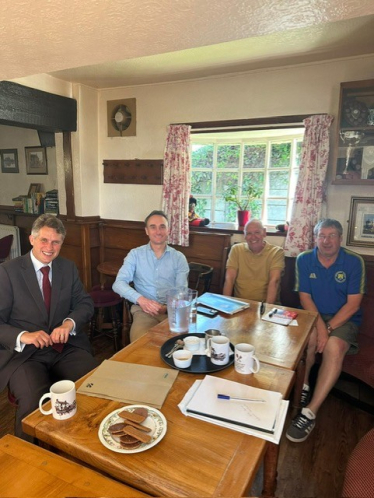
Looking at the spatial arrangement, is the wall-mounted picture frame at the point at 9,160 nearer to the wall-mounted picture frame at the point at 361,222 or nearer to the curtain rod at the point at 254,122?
the curtain rod at the point at 254,122

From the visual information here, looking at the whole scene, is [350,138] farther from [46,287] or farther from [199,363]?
[46,287]

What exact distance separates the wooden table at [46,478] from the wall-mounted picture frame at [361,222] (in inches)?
102

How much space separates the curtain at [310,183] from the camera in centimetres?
270

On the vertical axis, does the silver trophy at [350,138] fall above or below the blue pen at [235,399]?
above

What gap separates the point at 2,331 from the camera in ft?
5.18

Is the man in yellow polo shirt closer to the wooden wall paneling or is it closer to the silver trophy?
the silver trophy

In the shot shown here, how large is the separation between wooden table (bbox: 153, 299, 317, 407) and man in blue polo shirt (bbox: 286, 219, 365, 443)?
0.42 meters

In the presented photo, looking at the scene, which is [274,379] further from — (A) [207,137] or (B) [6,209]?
(B) [6,209]

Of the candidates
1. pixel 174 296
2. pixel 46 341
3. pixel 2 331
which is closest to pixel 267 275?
pixel 174 296

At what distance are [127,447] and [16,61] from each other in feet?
4.51

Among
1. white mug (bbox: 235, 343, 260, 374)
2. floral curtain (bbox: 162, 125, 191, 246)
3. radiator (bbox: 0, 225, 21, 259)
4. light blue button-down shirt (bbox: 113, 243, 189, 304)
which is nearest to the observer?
white mug (bbox: 235, 343, 260, 374)

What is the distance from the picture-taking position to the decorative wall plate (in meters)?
2.48

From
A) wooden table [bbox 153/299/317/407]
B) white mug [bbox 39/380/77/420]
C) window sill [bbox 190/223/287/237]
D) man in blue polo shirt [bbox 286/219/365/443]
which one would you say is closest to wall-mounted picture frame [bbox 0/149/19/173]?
window sill [bbox 190/223/287/237]

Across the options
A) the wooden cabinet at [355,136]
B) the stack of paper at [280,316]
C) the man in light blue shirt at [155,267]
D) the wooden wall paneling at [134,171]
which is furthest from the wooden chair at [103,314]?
the wooden cabinet at [355,136]
